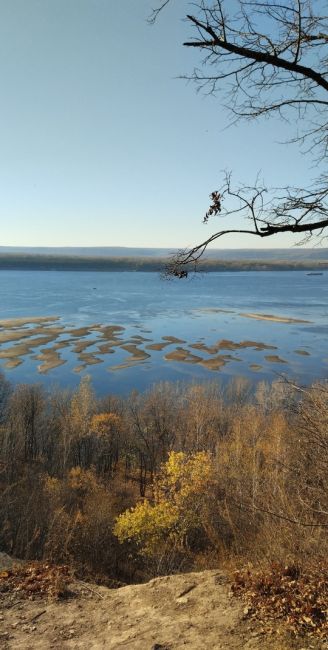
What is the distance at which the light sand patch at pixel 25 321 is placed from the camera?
51625 millimetres

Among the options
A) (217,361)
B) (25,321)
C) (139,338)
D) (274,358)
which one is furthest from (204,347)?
(25,321)

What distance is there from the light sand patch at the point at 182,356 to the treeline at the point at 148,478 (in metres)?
5.31

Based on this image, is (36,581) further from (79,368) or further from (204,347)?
(204,347)

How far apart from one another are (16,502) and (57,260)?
179 m

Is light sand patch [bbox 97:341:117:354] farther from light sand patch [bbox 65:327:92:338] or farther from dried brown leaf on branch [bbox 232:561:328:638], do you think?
dried brown leaf on branch [bbox 232:561:328:638]

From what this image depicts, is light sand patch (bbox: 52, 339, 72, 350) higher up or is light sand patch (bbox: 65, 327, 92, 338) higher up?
light sand patch (bbox: 65, 327, 92, 338)

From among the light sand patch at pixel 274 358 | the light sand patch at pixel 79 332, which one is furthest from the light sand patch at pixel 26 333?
the light sand patch at pixel 274 358

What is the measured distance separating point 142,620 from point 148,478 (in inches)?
903

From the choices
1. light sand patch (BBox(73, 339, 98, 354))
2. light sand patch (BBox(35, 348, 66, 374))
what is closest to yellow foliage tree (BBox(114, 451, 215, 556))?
light sand patch (BBox(35, 348, 66, 374))

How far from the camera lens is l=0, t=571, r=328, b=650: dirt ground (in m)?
5.80

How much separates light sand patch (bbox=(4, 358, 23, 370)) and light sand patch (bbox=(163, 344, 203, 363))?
470 inches

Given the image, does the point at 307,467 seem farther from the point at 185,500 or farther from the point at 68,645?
the point at 185,500

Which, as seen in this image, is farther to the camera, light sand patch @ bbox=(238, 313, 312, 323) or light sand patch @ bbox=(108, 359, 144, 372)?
light sand patch @ bbox=(238, 313, 312, 323)

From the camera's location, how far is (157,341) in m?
43.7
